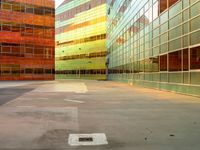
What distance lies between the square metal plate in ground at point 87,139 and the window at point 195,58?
13563 millimetres

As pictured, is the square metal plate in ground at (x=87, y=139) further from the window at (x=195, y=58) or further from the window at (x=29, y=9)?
the window at (x=29, y=9)

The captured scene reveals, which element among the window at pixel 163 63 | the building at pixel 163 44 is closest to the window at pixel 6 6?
the building at pixel 163 44

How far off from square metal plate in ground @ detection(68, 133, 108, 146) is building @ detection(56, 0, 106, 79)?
2744 inches

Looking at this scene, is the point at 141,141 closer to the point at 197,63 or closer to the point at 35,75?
the point at 197,63

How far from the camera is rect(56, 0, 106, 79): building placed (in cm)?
7988

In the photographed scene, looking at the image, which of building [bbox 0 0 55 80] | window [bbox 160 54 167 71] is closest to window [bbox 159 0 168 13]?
window [bbox 160 54 167 71]

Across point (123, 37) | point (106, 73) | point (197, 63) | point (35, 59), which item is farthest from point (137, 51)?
point (106, 73)

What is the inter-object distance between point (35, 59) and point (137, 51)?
31.7 metres

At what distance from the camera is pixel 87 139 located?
770 cm

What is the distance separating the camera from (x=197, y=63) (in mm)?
20188

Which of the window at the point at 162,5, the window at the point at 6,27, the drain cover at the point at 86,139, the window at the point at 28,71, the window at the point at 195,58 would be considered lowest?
the drain cover at the point at 86,139

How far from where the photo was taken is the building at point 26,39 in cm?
6194

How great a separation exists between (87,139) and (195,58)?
14565 millimetres

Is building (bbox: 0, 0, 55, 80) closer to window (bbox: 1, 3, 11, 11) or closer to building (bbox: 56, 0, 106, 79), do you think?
window (bbox: 1, 3, 11, 11)
